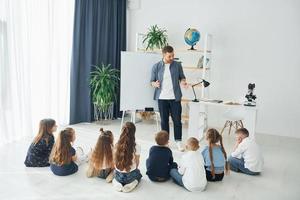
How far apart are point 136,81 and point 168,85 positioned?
0.59 meters

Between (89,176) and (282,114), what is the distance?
12.2 ft

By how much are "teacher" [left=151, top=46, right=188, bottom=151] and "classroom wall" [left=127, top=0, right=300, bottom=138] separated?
5.60ft

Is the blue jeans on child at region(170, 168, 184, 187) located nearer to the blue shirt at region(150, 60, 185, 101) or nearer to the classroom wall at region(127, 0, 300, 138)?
the blue shirt at region(150, 60, 185, 101)

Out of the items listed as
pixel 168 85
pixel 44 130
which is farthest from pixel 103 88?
pixel 44 130

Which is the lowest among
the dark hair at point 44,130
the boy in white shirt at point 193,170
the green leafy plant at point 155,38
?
the boy in white shirt at point 193,170

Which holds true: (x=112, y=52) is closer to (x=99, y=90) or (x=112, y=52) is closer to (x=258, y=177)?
(x=99, y=90)

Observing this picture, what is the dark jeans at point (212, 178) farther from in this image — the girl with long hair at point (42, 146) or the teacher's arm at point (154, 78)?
the girl with long hair at point (42, 146)

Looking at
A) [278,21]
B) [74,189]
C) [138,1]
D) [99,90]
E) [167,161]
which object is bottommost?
[74,189]

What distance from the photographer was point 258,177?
11.3 feet

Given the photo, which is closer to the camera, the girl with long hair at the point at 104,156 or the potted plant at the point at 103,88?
the girl with long hair at the point at 104,156

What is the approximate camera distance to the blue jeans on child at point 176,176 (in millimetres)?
3072

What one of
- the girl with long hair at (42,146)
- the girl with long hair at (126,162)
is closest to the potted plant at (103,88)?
the girl with long hair at (42,146)

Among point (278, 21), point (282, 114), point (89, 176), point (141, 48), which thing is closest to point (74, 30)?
point (141, 48)

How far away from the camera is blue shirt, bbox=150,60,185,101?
4.27 metres
